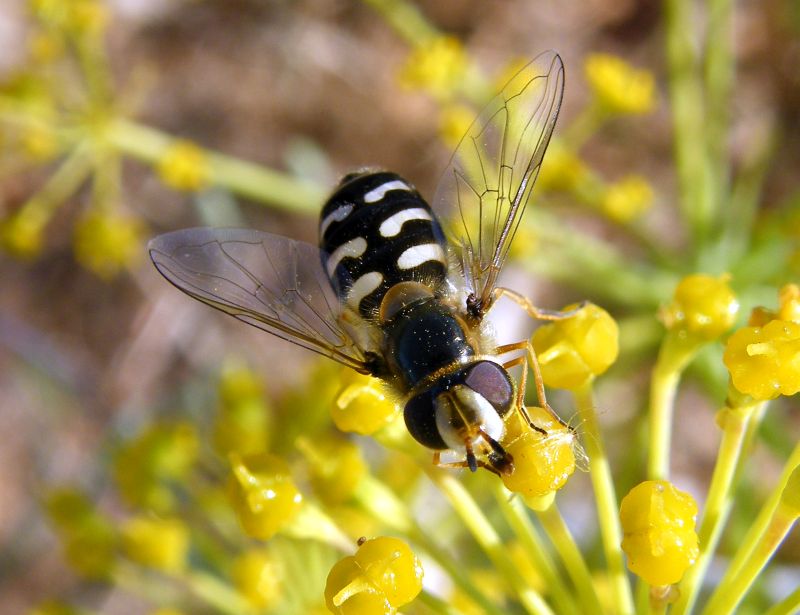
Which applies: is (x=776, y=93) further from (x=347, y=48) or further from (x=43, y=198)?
(x=43, y=198)

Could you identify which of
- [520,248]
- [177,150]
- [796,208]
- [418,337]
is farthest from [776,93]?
[418,337]

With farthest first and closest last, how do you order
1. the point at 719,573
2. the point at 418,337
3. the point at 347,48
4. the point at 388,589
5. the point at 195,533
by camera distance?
the point at 347,48
the point at 719,573
the point at 195,533
the point at 418,337
the point at 388,589

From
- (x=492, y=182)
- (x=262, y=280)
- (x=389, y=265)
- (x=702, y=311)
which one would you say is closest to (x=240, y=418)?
(x=262, y=280)

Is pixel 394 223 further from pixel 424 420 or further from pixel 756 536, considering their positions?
pixel 756 536

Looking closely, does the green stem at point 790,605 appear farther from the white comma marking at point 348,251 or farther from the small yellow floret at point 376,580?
the white comma marking at point 348,251

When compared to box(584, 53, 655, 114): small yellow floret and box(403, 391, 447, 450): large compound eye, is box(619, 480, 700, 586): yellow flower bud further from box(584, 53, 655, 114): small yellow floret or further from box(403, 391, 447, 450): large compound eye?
box(584, 53, 655, 114): small yellow floret

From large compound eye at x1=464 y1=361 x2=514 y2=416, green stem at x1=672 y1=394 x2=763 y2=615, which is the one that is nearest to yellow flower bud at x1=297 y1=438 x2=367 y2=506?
large compound eye at x1=464 y1=361 x2=514 y2=416

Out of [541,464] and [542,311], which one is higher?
[542,311]

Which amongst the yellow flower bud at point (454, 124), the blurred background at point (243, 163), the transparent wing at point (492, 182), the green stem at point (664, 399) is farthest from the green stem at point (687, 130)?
the green stem at point (664, 399)
